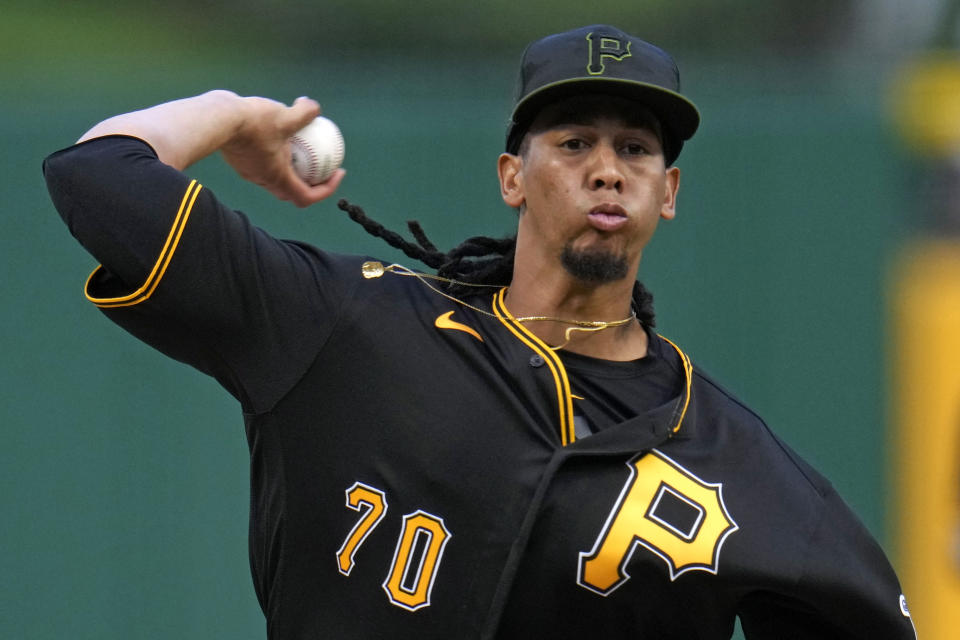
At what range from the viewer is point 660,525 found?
7.11 ft

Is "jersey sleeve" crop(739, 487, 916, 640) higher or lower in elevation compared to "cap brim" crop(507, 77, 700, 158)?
lower

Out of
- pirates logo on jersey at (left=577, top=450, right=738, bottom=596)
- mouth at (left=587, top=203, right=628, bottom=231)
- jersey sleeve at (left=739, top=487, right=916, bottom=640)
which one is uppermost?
mouth at (left=587, top=203, right=628, bottom=231)

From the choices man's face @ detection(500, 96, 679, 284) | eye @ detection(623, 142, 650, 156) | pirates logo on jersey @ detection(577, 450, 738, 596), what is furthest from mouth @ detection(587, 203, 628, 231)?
pirates logo on jersey @ detection(577, 450, 738, 596)

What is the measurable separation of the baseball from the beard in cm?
44

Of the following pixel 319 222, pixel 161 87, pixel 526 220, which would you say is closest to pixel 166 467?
pixel 319 222

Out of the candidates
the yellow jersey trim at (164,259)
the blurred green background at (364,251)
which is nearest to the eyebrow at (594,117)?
the yellow jersey trim at (164,259)

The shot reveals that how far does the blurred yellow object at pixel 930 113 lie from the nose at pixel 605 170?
3.27 metres

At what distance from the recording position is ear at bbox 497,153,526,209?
246 cm

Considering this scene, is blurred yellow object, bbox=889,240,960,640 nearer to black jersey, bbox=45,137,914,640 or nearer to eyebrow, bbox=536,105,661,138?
black jersey, bbox=45,137,914,640

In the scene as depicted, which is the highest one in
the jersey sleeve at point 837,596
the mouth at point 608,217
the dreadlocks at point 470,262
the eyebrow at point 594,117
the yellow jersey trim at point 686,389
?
the eyebrow at point 594,117

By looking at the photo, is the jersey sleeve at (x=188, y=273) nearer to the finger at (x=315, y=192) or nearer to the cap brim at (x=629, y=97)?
the finger at (x=315, y=192)

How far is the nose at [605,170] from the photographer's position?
7.47ft

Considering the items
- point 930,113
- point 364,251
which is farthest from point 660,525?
point 930,113

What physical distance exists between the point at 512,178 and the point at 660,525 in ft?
2.21
